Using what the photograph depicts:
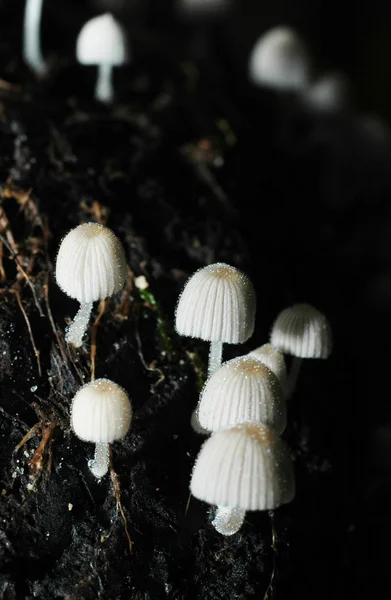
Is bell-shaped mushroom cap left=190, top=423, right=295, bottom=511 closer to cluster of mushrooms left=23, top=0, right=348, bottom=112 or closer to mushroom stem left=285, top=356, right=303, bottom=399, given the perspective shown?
mushroom stem left=285, top=356, right=303, bottom=399

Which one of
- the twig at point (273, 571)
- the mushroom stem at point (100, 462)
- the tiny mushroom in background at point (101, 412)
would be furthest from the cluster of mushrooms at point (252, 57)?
the twig at point (273, 571)

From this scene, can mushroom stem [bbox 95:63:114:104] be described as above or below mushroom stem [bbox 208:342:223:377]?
above

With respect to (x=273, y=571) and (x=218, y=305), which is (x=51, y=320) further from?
(x=273, y=571)

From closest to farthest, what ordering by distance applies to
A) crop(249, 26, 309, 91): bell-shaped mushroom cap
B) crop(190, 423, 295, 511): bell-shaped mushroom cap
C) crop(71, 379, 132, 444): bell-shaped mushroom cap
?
crop(190, 423, 295, 511): bell-shaped mushroom cap
crop(71, 379, 132, 444): bell-shaped mushroom cap
crop(249, 26, 309, 91): bell-shaped mushroom cap

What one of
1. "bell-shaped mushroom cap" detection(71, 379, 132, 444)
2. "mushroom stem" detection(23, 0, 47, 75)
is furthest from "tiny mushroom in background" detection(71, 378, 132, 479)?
"mushroom stem" detection(23, 0, 47, 75)

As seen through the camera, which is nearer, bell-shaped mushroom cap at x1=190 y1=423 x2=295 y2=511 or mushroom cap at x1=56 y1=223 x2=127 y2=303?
bell-shaped mushroom cap at x1=190 y1=423 x2=295 y2=511

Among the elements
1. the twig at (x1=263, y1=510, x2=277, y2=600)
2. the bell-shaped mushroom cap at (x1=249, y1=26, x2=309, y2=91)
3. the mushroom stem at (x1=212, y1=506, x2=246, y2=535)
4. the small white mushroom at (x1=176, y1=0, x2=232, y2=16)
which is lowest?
the twig at (x1=263, y1=510, x2=277, y2=600)

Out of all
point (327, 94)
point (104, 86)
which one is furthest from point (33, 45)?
point (327, 94)
